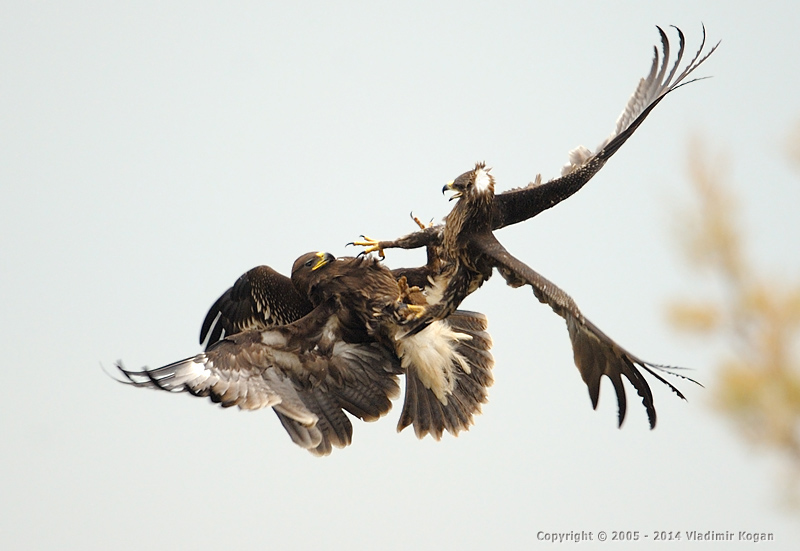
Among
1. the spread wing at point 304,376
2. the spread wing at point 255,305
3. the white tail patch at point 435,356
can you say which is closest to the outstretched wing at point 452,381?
the white tail patch at point 435,356

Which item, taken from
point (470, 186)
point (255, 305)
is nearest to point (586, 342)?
point (470, 186)

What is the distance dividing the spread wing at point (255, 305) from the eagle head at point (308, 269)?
479mm

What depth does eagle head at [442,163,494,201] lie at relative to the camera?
609cm

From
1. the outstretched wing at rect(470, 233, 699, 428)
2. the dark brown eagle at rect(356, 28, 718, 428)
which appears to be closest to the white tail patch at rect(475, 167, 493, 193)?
the dark brown eagle at rect(356, 28, 718, 428)

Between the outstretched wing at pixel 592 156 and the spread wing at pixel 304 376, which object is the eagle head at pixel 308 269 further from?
the outstretched wing at pixel 592 156

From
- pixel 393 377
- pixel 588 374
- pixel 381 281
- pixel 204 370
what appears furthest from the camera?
pixel 393 377

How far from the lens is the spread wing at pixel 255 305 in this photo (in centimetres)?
747

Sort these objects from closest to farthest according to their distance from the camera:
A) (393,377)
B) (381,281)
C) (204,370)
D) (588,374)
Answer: (588,374) → (204,370) → (381,281) → (393,377)

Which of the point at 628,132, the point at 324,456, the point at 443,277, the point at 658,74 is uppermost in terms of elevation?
the point at 658,74

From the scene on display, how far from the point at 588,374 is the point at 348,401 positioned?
1.88m

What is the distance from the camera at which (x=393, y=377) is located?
23.2 feet

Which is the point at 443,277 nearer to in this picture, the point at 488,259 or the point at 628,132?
the point at 488,259

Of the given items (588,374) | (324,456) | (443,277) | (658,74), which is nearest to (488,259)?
(443,277)

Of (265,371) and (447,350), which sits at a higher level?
(447,350)
